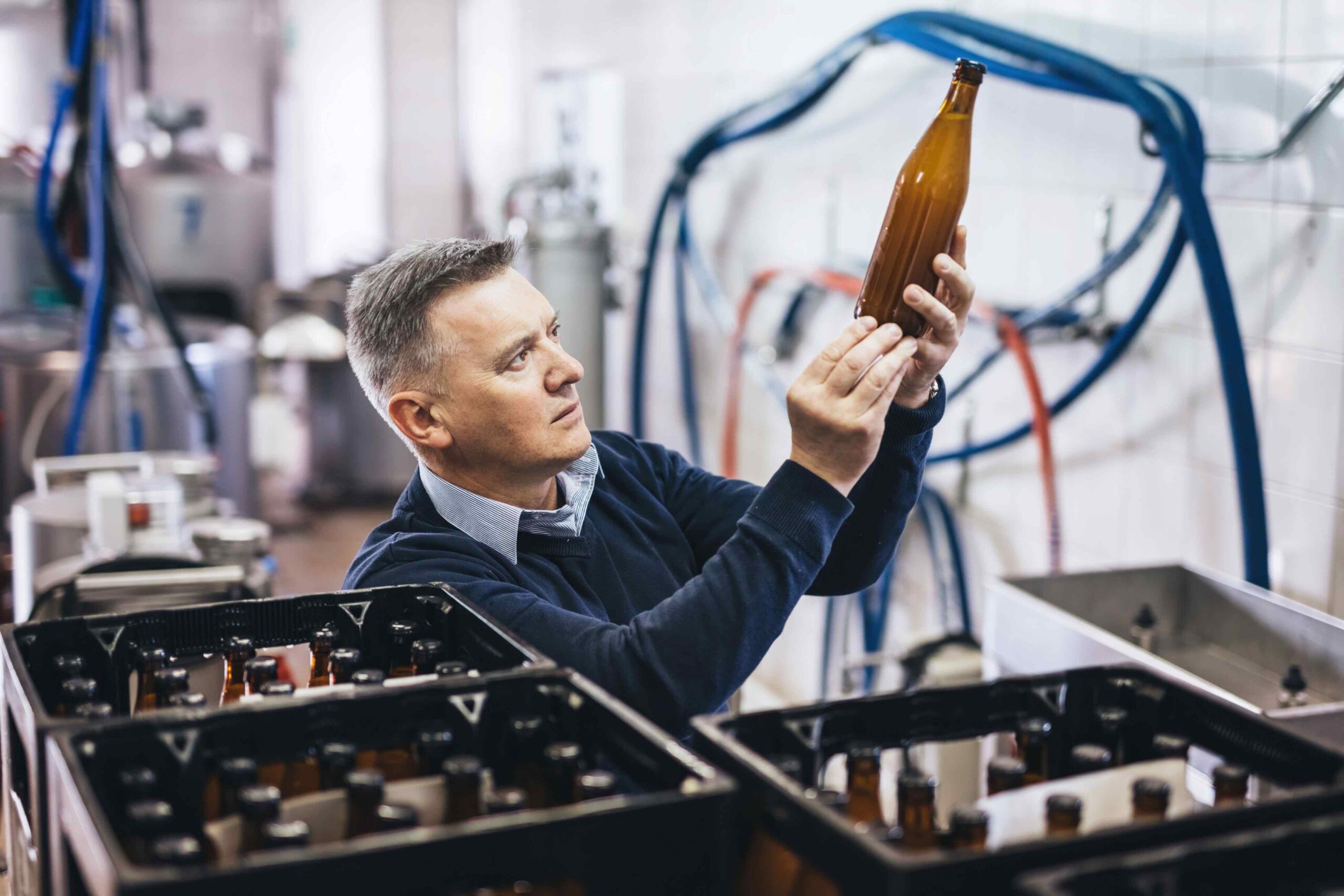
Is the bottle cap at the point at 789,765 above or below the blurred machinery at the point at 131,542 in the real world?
above

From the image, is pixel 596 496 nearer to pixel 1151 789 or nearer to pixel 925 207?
pixel 925 207

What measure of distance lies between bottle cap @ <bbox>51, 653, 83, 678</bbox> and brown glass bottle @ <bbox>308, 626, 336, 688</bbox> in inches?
7.0

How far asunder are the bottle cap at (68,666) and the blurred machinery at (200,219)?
5.14 metres

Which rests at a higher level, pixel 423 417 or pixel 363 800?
pixel 423 417

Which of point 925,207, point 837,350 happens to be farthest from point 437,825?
point 925,207

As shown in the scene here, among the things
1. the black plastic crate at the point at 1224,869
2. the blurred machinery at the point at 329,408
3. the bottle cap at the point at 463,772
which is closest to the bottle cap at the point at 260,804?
the bottle cap at the point at 463,772

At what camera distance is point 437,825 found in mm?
882

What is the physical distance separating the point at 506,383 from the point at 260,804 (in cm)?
78

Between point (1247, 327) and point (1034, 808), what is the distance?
1.66 metres

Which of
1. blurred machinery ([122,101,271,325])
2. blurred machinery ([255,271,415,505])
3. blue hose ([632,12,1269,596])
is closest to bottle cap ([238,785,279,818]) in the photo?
blue hose ([632,12,1269,596])

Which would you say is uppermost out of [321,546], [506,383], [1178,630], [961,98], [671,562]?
[961,98]

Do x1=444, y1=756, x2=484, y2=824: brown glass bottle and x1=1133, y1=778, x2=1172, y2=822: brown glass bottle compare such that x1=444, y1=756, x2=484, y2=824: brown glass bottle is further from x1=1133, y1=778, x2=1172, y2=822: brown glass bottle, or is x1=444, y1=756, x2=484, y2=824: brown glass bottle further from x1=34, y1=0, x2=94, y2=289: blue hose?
x1=34, y1=0, x2=94, y2=289: blue hose

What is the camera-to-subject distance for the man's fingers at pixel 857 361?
46.6 inches

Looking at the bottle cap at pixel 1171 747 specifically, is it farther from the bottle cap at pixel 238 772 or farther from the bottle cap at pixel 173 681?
the bottle cap at pixel 173 681
